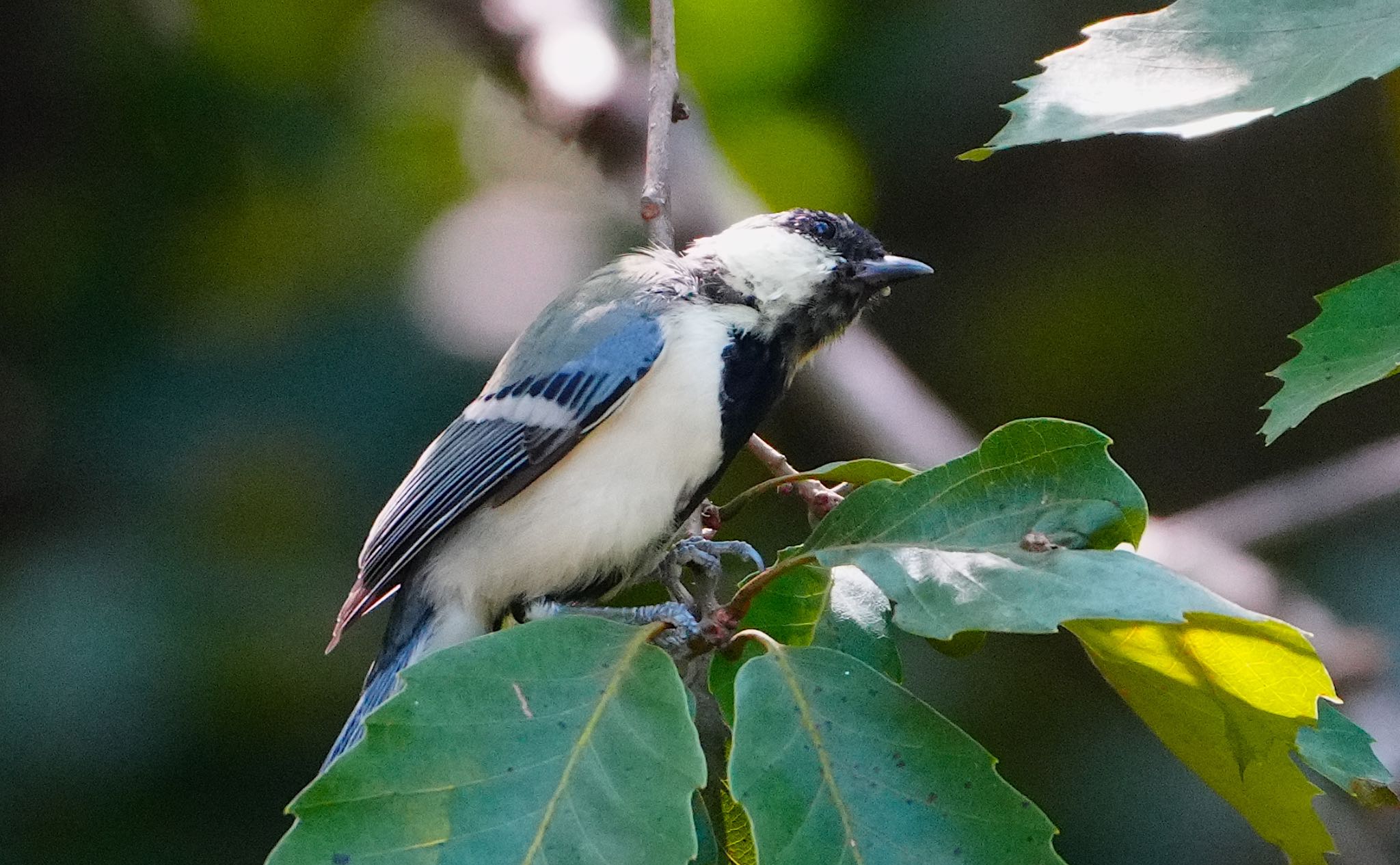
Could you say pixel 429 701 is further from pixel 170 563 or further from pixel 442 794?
pixel 170 563

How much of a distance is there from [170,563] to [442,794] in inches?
107

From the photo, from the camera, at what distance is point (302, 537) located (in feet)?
13.7

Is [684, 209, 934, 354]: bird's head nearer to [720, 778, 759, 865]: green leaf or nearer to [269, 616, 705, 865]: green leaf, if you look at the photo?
[720, 778, 759, 865]: green leaf

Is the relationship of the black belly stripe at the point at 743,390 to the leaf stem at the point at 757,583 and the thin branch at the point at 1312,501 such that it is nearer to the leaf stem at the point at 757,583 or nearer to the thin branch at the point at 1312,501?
the leaf stem at the point at 757,583

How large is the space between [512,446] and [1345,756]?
5.18 feet

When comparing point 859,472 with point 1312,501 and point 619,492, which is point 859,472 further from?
point 1312,501

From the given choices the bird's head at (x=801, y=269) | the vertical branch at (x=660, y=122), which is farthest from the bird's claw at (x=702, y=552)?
the vertical branch at (x=660, y=122)

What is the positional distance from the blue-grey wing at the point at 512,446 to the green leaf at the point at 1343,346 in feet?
4.29

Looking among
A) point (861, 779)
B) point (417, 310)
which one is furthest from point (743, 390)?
point (417, 310)

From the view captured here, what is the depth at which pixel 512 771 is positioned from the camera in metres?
1.62

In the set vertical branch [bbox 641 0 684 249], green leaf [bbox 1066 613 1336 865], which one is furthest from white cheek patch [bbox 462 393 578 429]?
green leaf [bbox 1066 613 1336 865]

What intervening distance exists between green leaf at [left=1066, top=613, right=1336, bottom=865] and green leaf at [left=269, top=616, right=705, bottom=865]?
530mm

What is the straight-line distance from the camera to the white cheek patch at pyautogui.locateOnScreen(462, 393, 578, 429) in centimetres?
275

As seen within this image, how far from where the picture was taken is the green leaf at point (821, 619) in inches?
78.7
